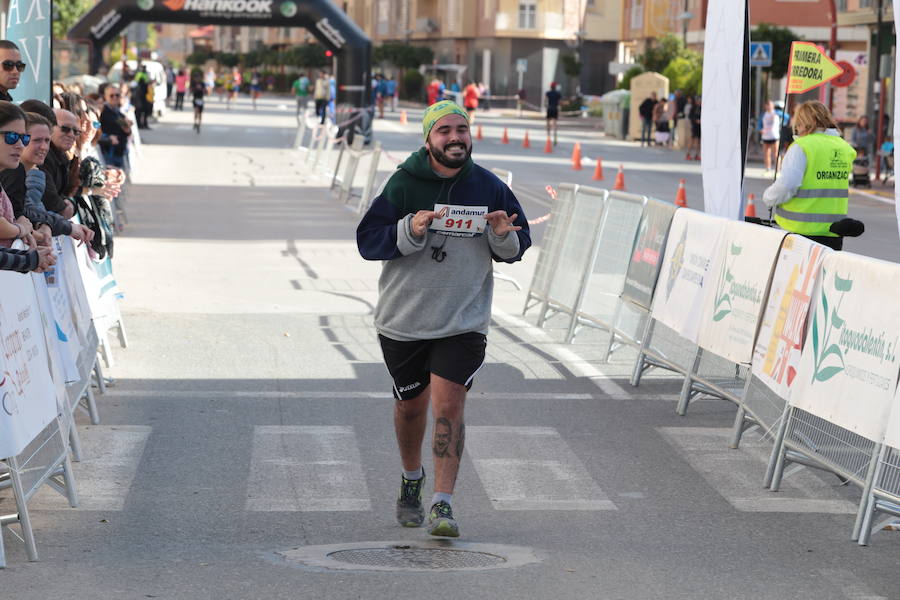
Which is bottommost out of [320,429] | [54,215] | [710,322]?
[320,429]

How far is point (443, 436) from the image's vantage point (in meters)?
6.51

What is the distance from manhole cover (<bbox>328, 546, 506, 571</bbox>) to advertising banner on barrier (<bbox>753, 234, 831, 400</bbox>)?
2.19m

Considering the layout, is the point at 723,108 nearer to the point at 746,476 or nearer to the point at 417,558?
the point at 746,476

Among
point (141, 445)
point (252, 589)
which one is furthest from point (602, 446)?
point (252, 589)

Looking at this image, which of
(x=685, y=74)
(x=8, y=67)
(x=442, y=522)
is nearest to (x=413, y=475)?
(x=442, y=522)

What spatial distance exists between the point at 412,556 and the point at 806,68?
25.6ft

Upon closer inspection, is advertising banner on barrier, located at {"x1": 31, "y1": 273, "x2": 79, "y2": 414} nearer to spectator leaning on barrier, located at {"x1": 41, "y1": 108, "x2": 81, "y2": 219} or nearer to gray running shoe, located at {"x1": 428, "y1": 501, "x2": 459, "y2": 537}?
gray running shoe, located at {"x1": 428, "y1": 501, "x2": 459, "y2": 537}

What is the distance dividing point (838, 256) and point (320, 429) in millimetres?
3118

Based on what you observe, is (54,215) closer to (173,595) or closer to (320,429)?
(320,429)

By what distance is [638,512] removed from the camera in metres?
6.95

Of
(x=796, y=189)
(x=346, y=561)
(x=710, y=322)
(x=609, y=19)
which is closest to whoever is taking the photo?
(x=346, y=561)

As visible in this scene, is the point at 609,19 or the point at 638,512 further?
the point at 609,19

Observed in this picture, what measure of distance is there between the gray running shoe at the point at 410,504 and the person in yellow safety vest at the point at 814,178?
16.7 feet

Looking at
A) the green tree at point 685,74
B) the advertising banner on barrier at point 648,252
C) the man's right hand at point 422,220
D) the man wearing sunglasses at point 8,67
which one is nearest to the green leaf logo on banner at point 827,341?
the man's right hand at point 422,220
